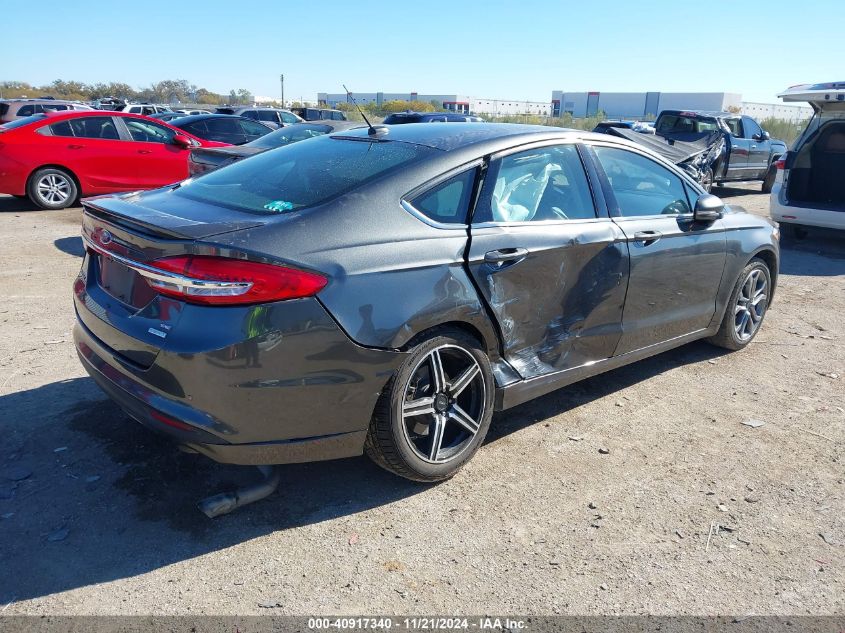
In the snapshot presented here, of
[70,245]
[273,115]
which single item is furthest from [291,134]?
[273,115]

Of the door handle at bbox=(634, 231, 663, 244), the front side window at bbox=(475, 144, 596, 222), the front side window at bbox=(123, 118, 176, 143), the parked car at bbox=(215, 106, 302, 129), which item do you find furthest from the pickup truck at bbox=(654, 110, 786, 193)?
the parked car at bbox=(215, 106, 302, 129)

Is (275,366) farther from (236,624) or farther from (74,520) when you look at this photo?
(74,520)

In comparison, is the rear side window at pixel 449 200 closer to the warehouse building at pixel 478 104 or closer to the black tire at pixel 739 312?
the black tire at pixel 739 312

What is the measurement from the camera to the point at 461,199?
11.4 feet

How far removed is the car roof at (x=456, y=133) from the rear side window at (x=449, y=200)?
0.21 meters

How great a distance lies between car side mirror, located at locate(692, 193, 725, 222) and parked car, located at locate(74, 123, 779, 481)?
6.9 inches

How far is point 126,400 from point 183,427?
1.29ft

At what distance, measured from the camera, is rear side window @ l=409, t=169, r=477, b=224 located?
3.30 m

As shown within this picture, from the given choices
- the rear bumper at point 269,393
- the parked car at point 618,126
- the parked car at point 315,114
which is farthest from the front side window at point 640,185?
the parked car at point 315,114

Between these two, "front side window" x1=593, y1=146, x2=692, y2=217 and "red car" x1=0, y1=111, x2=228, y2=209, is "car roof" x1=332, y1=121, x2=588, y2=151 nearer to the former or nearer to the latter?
"front side window" x1=593, y1=146, x2=692, y2=217

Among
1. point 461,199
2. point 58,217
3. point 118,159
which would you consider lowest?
point 58,217

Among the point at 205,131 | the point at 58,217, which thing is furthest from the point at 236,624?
the point at 205,131

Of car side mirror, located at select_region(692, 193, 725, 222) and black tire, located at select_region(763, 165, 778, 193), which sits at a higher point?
car side mirror, located at select_region(692, 193, 725, 222)

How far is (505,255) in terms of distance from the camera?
11.4 ft
